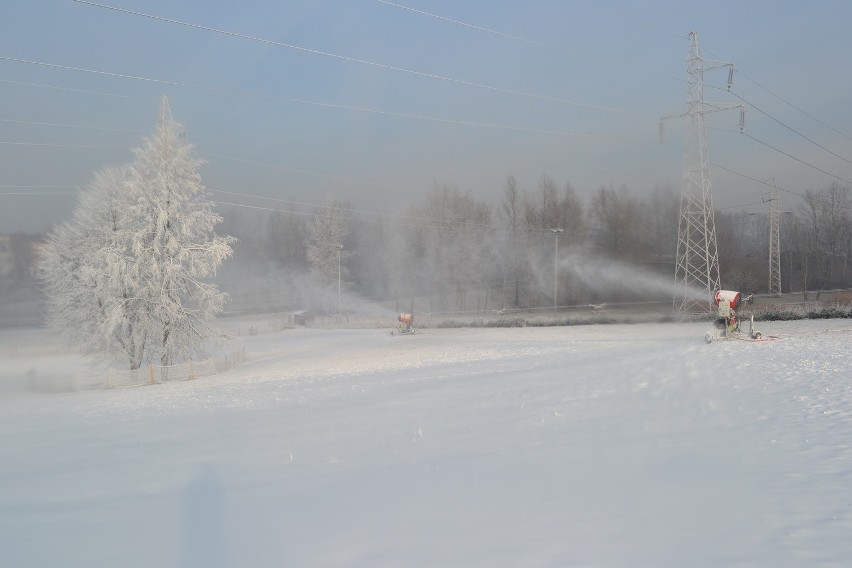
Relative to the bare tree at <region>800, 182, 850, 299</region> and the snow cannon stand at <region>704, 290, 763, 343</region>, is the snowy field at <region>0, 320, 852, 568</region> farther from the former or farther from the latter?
the bare tree at <region>800, 182, 850, 299</region>

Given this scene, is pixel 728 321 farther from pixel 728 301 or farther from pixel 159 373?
pixel 159 373

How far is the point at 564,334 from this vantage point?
37188 millimetres

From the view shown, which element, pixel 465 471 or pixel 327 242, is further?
pixel 327 242

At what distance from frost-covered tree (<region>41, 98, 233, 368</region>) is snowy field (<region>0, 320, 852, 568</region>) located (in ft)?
29.9

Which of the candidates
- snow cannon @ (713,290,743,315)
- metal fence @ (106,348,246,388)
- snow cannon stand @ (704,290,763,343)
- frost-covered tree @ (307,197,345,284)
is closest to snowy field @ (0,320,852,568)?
snow cannon stand @ (704,290,763,343)

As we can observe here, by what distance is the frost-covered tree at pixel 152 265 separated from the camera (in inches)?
1175

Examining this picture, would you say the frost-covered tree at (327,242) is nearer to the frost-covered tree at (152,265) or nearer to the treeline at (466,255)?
the treeline at (466,255)

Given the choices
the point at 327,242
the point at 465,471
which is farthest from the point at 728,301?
the point at 327,242

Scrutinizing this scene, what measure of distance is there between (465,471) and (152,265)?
1006 inches

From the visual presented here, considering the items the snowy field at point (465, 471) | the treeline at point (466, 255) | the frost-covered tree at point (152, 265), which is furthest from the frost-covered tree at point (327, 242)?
the snowy field at point (465, 471)

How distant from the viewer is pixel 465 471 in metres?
9.26

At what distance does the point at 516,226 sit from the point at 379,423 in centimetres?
5588

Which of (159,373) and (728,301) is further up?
(728,301)

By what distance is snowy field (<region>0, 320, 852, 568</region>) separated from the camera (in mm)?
6055
